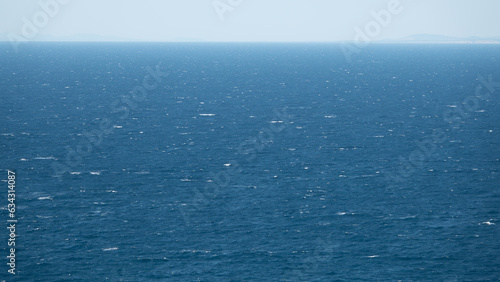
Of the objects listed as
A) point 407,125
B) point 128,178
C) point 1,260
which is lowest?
point 1,260

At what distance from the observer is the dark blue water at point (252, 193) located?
57.6 meters

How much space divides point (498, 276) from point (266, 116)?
266ft

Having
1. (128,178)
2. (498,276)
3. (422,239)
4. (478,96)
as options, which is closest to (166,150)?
(128,178)

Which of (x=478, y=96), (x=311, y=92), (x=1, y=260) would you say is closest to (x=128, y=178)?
(x=1, y=260)

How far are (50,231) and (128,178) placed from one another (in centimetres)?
1947

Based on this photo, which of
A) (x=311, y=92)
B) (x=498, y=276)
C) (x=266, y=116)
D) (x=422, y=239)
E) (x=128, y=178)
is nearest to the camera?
(x=498, y=276)

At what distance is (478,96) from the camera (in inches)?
6521

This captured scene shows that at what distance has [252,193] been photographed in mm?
76688

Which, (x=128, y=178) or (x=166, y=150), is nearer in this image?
(x=128, y=178)

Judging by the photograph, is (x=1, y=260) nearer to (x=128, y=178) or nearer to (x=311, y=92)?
(x=128, y=178)

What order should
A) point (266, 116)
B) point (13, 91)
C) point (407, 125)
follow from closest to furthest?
1. point (407, 125)
2. point (266, 116)
3. point (13, 91)

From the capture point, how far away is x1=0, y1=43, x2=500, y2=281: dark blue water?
57594mm

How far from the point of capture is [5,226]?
213ft

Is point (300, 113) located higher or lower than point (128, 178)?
higher
